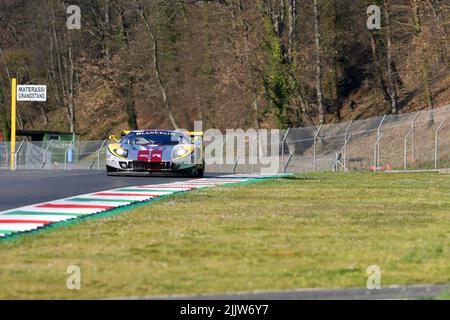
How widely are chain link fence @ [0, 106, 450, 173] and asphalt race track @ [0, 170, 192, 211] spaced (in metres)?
13.6

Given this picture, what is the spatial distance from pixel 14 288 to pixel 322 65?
1844 inches

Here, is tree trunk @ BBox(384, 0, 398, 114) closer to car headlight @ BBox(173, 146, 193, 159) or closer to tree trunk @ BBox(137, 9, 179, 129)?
tree trunk @ BBox(137, 9, 179, 129)

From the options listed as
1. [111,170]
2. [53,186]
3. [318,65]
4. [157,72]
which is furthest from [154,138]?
[157,72]

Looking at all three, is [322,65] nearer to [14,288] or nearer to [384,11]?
[384,11]

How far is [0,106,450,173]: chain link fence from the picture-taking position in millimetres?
40156

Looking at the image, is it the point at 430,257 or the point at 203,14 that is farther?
the point at 203,14

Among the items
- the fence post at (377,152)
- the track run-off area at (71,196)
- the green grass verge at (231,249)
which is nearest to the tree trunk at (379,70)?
the fence post at (377,152)

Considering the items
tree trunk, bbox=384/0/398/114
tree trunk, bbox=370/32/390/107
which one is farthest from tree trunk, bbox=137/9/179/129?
tree trunk, bbox=384/0/398/114

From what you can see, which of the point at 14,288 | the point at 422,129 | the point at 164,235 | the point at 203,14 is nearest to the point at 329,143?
the point at 422,129

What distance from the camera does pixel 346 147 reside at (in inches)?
1646

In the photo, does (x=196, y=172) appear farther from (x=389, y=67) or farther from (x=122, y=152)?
(x=389, y=67)

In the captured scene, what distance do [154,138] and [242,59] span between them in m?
25.4

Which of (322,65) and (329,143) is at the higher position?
(322,65)
